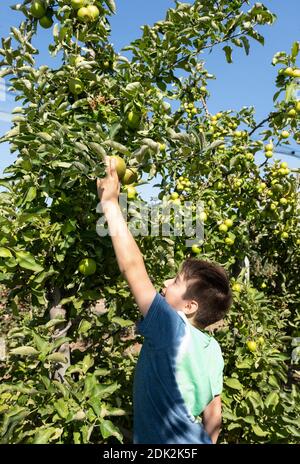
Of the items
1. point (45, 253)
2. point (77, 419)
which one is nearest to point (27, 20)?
point (45, 253)

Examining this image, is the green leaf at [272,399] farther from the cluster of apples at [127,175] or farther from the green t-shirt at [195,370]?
the cluster of apples at [127,175]

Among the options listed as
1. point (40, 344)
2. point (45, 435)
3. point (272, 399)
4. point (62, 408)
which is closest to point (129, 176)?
point (40, 344)

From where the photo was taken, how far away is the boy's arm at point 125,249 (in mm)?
1306

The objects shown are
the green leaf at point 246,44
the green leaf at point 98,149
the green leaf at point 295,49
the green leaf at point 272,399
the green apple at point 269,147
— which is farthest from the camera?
the green apple at point 269,147

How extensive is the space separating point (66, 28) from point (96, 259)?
1005 mm

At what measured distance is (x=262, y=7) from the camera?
2.24m

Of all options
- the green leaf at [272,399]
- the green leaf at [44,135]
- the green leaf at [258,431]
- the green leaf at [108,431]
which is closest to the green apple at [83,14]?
the green leaf at [44,135]

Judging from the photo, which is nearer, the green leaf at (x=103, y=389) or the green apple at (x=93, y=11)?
the green leaf at (x=103, y=389)

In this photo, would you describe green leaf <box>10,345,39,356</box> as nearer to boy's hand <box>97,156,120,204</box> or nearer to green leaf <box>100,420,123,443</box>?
green leaf <box>100,420,123,443</box>

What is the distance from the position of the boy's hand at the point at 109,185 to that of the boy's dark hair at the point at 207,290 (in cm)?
39

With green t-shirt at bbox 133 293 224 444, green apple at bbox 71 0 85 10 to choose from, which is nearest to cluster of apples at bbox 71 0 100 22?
green apple at bbox 71 0 85 10

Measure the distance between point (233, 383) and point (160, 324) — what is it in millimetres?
995

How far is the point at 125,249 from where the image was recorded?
1376 mm
